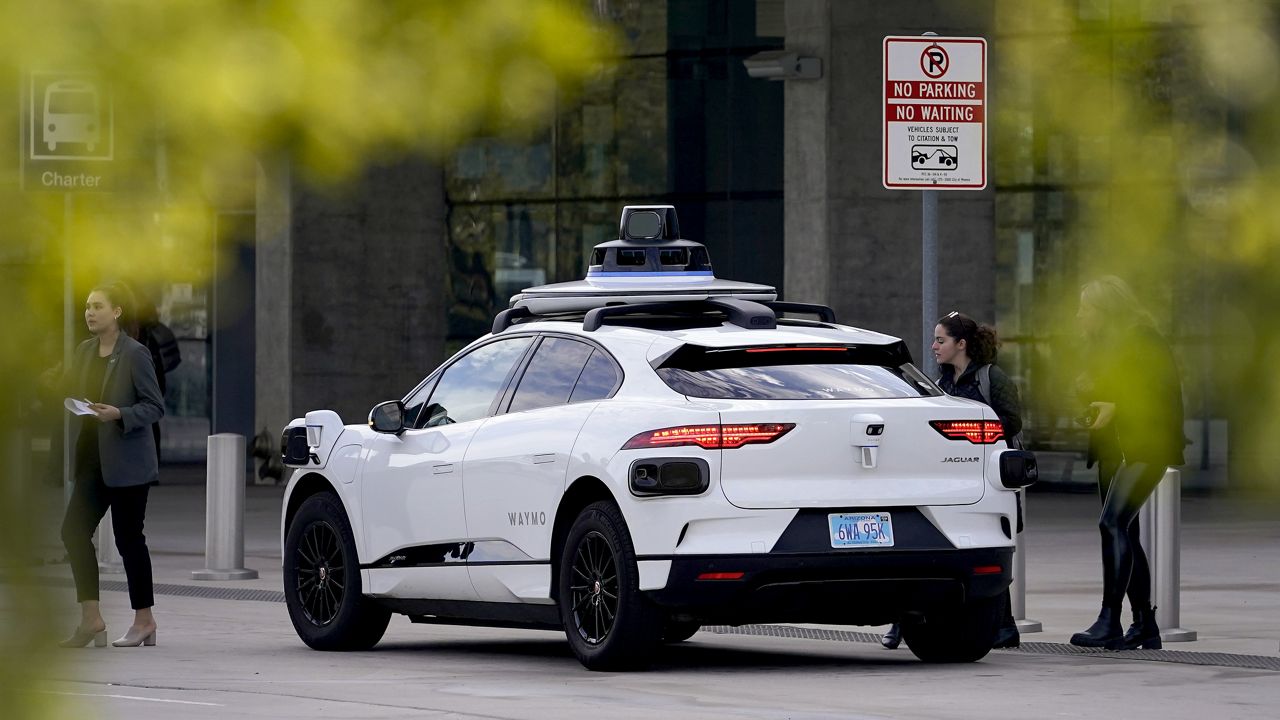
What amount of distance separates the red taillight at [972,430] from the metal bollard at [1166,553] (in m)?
1.89

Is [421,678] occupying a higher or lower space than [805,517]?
lower

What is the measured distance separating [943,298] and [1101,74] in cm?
2236

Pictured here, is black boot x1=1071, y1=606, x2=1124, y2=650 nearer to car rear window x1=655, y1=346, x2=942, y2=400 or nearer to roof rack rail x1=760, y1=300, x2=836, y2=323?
car rear window x1=655, y1=346, x2=942, y2=400

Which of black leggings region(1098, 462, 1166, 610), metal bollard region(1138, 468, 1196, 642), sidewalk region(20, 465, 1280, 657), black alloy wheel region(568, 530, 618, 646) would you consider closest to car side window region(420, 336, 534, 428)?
black alloy wheel region(568, 530, 618, 646)

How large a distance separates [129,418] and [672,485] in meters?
3.43

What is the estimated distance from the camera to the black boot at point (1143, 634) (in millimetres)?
11141

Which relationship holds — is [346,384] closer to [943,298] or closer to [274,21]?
[943,298]

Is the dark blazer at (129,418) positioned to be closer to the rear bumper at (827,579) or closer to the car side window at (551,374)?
the car side window at (551,374)

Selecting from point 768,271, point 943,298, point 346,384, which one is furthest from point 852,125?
point 346,384

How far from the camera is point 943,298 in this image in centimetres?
2395

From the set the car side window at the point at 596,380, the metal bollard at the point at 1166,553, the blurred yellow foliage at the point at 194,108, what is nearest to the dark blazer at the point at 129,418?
the car side window at the point at 596,380

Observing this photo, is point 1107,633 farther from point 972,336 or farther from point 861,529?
point 861,529

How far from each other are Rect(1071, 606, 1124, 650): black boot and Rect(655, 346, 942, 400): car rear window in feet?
5.89

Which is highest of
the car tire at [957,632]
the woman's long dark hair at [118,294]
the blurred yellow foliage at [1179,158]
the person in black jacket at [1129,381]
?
the blurred yellow foliage at [1179,158]
